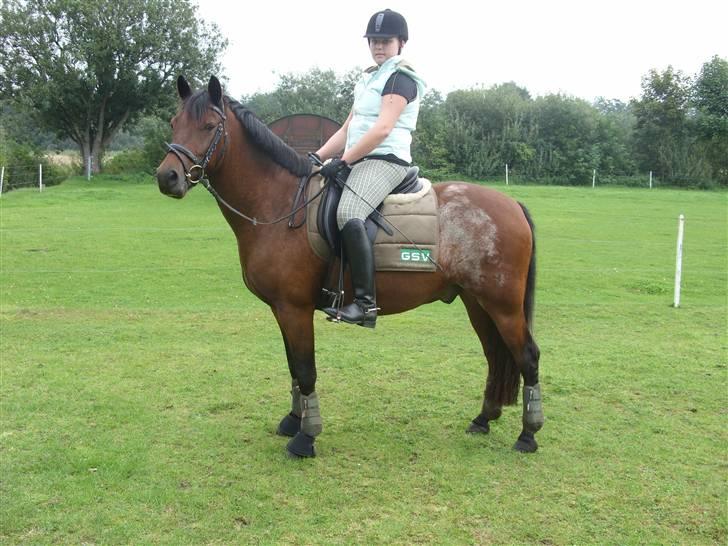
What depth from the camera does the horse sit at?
4.29 m

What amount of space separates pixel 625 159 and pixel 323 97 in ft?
64.3

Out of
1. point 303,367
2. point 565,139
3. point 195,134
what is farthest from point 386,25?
point 565,139

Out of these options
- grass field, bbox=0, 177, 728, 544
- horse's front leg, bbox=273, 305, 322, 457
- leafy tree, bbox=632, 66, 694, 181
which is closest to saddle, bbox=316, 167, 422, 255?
horse's front leg, bbox=273, 305, 322, 457

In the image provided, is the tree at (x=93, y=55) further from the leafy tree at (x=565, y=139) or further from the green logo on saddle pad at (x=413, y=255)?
the green logo on saddle pad at (x=413, y=255)

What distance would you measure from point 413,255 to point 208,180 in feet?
4.96

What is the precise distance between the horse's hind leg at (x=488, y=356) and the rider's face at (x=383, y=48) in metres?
1.91

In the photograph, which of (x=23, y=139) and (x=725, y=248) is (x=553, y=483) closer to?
(x=725, y=248)

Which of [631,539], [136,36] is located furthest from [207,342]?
[136,36]

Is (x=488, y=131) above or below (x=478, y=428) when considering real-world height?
above

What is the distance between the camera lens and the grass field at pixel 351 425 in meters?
3.61

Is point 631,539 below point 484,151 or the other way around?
below

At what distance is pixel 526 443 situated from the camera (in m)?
4.62

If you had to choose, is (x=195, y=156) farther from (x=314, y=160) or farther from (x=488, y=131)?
(x=488, y=131)

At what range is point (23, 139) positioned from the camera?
43938 mm
